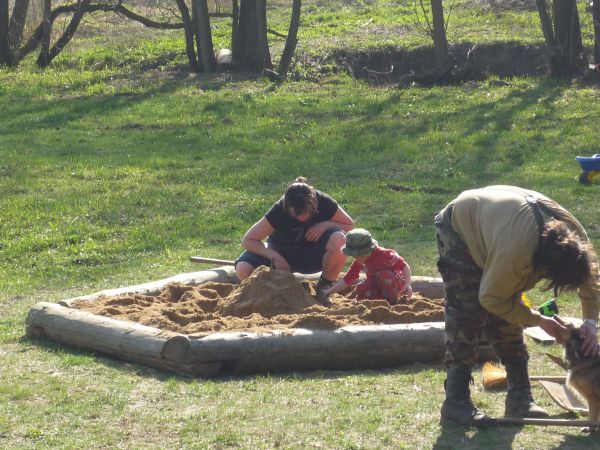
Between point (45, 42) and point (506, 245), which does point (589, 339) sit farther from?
point (45, 42)

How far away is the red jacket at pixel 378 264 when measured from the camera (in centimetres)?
806

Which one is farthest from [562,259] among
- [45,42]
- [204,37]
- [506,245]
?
[45,42]

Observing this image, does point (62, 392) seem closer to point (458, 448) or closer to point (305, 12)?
point (458, 448)

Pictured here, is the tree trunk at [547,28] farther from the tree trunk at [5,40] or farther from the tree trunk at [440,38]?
the tree trunk at [5,40]

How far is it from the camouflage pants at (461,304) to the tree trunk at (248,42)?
16316mm

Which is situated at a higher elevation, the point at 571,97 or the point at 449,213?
the point at 449,213

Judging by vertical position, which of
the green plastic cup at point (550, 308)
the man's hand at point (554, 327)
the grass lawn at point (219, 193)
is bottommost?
the grass lawn at point (219, 193)

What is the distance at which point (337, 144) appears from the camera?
52.6ft

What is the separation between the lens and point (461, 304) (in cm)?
551

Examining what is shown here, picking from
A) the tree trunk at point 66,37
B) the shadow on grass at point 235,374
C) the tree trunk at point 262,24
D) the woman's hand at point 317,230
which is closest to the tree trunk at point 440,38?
the tree trunk at point 262,24

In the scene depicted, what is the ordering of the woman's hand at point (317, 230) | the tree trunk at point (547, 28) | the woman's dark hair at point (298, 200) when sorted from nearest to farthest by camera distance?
the woman's dark hair at point (298, 200), the woman's hand at point (317, 230), the tree trunk at point (547, 28)

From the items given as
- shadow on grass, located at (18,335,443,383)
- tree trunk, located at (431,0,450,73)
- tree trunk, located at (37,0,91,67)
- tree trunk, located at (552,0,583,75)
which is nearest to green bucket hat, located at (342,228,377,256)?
shadow on grass, located at (18,335,443,383)

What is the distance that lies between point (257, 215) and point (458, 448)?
24.8 feet

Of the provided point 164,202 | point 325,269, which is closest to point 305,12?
point 164,202
